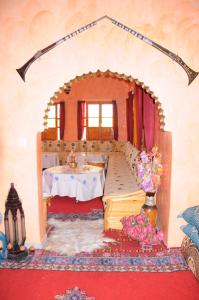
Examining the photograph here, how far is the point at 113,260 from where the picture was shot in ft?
13.9

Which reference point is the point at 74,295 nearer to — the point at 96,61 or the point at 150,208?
the point at 150,208

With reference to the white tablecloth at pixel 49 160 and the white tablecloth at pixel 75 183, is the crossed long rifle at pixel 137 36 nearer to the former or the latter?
the white tablecloth at pixel 75 183

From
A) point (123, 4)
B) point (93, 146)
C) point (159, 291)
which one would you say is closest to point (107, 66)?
point (123, 4)

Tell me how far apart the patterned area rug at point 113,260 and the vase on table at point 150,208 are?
448mm

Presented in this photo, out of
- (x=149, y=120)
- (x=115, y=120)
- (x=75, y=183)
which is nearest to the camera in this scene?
(x=149, y=120)

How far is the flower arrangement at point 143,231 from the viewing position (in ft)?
15.0

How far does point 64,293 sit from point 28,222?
58.3 inches

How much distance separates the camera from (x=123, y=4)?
4086 millimetres

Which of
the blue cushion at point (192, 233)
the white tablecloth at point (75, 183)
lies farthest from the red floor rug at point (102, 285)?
the white tablecloth at point (75, 183)

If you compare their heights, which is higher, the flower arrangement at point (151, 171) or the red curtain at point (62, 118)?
the red curtain at point (62, 118)

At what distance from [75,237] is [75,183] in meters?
1.92

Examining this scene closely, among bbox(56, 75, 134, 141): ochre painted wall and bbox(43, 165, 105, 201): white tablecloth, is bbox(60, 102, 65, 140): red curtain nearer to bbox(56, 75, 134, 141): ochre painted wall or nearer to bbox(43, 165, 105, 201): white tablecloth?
bbox(56, 75, 134, 141): ochre painted wall

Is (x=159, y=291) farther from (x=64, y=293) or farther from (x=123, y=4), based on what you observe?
(x=123, y=4)

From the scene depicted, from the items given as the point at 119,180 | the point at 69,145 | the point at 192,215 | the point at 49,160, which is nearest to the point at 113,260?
the point at 192,215
